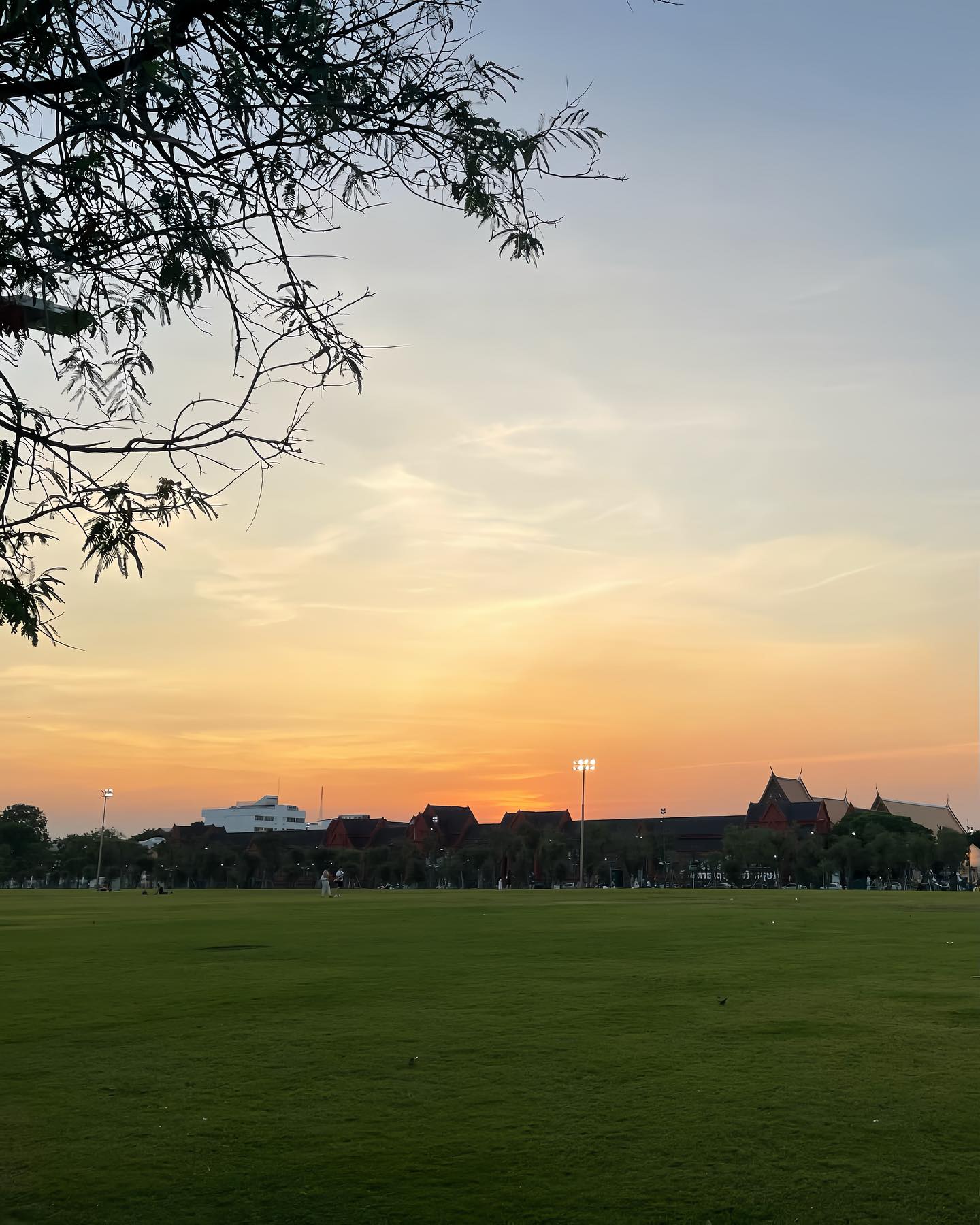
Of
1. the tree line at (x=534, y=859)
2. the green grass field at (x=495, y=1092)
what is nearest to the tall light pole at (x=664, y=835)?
the tree line at (x=534, y=859)

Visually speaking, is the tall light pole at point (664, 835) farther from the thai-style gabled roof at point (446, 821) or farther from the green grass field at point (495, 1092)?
the green grass field at point (495, 1092)

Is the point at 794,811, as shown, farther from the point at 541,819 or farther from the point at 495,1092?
the point at 495,1092

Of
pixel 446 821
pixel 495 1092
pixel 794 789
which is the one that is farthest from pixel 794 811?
pixel 495 1092

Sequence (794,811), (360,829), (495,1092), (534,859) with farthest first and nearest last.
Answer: (360,829) → (794,811) → (534,859) → (495,1092)

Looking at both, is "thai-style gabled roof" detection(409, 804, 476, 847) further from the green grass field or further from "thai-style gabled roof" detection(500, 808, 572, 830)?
the green grass field

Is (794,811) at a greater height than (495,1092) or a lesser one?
greater

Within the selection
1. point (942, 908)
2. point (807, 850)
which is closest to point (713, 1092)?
point (942, 908)

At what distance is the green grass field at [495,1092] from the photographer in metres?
5.90

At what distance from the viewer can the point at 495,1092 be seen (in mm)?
8109

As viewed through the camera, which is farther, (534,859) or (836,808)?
(836,808)

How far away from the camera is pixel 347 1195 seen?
19.5ft

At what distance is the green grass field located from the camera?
19.4ft

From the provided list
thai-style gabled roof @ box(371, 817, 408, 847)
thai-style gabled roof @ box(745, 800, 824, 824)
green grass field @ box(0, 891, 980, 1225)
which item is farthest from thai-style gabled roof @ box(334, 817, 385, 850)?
green grass field @ box(0, 891, 980, 1225)

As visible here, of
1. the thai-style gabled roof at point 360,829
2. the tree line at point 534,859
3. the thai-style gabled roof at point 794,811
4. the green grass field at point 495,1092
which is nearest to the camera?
the green grass field at point 495,1092
